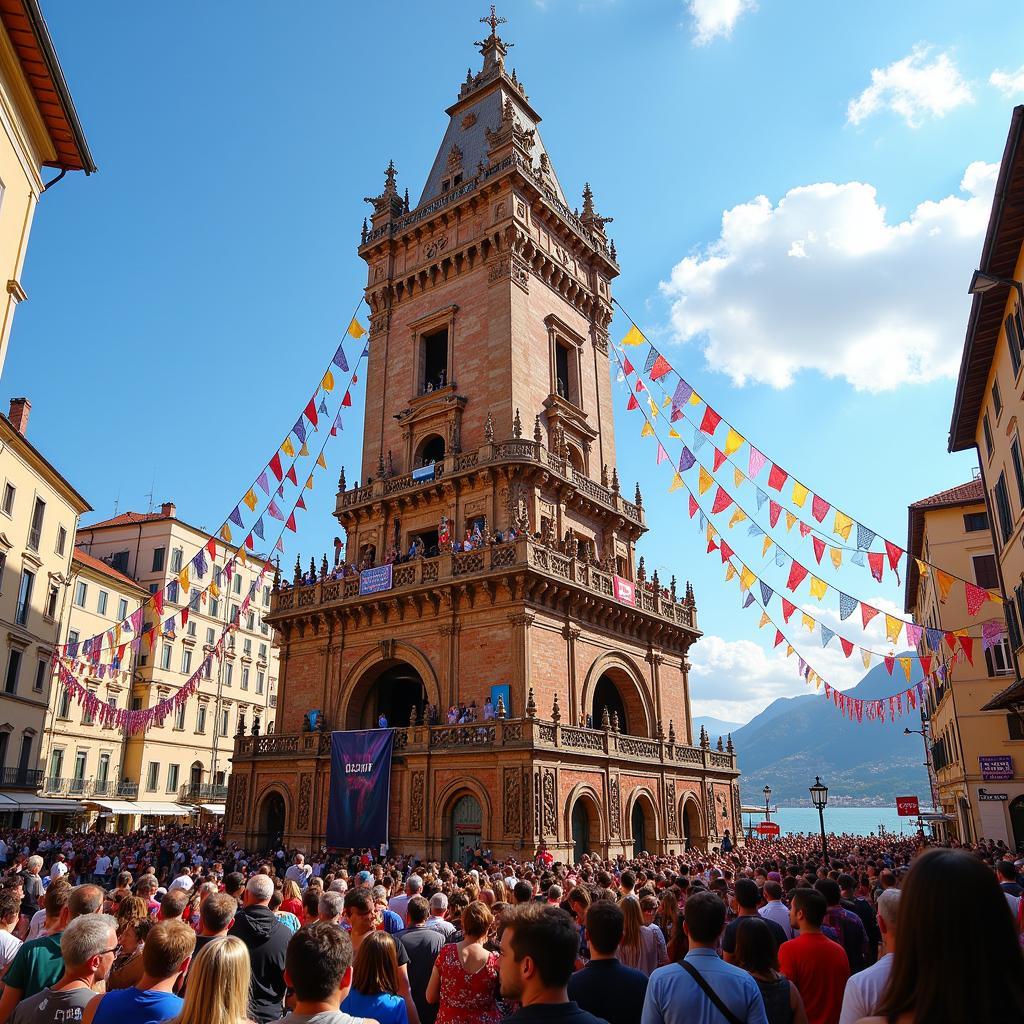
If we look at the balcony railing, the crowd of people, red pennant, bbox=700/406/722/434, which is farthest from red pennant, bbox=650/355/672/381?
the balcony railing

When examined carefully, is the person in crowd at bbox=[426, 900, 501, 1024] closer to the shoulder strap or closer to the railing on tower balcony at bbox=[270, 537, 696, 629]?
the shoulder strap

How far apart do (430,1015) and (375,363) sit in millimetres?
35470

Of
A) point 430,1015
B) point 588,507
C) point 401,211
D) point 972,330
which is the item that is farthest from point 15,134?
point 401,211

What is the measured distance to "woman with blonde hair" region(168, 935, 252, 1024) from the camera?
155 inches

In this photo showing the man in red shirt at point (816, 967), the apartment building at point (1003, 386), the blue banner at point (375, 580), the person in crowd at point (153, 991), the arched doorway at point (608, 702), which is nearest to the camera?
the person in crowd at point (153, 991)

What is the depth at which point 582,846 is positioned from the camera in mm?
29516

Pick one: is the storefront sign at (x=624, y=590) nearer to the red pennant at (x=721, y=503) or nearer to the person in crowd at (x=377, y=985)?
the red pennant at (x=721, y=503)

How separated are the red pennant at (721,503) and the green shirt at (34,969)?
23044 mm

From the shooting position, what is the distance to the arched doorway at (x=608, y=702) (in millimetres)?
35750

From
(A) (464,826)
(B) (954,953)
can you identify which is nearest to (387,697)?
(A) (464,826)

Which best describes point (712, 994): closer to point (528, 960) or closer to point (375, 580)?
point (528, 960)

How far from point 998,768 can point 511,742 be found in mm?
23178

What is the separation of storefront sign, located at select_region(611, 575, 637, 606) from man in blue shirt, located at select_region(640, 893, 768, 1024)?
28908 mm

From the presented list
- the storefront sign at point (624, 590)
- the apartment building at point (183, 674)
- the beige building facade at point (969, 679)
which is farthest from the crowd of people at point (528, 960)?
the apartment building at point (183, 674)
